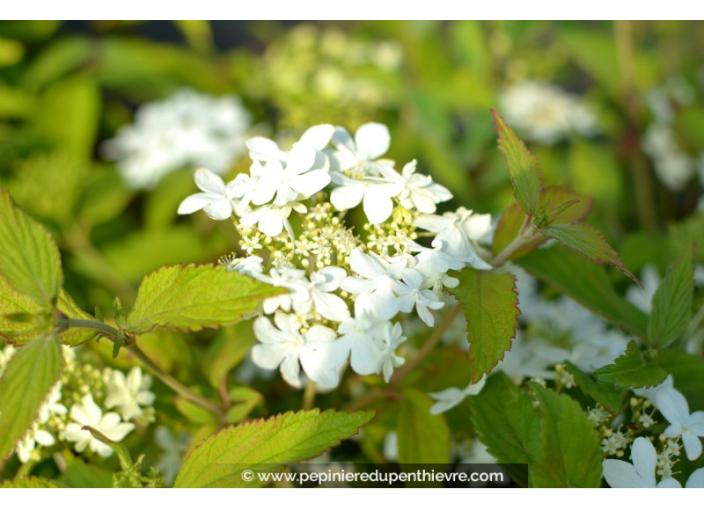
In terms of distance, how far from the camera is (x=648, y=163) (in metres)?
1.88

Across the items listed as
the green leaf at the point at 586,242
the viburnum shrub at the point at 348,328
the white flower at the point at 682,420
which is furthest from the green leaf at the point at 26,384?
the white flower at the point at 682,420

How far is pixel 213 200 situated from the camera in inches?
29.6

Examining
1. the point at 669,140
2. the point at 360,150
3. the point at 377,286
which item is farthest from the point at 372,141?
the point at 669,140

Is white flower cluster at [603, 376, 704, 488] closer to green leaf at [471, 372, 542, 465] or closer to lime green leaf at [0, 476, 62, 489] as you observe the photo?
green leaf at [471, 372, 542, 465]

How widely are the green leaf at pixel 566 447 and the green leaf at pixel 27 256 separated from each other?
0.52m

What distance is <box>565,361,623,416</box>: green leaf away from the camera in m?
0.71

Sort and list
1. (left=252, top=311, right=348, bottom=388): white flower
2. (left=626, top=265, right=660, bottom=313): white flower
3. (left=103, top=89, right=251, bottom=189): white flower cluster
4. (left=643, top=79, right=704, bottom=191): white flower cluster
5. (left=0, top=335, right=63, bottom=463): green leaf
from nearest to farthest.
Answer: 1. (left=0, top=335, right=63, bottom=463): green leaf
2. (left=252, top=311, right=348, bottom=388): white flower
3. (left=626, top=265, right=660, bottom=313): white flower
4. (left=103, top=89, right=251, bottom=189): white flower cluster
5. (left=643, top=79, right=704, bottom=191): white flower cluster

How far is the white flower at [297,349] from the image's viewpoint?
0.70 metres

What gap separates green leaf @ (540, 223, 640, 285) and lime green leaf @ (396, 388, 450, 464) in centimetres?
29

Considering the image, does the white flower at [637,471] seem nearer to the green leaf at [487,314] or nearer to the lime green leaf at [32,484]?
the green leaf at [487,314]

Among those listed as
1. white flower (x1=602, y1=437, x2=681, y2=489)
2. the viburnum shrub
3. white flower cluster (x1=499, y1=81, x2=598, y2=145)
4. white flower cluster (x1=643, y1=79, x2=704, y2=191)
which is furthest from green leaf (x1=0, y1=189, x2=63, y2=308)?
white flower cluster (x1=643, y1=79, x2=704, y2=191)

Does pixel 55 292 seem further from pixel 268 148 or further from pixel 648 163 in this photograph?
pixel 648 163
